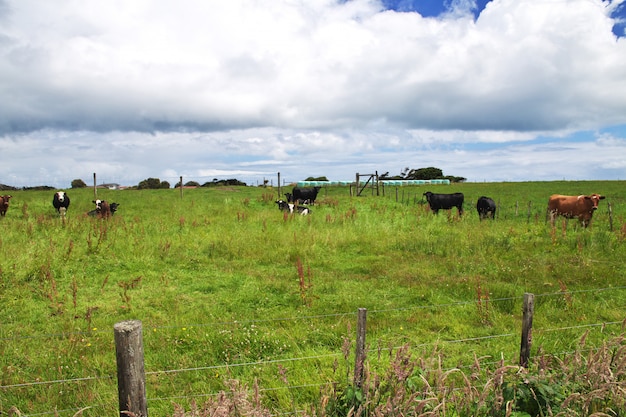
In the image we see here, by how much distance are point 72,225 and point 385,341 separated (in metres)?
11.7

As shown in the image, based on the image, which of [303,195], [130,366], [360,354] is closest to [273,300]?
[360,354]

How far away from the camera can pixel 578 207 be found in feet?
55.3

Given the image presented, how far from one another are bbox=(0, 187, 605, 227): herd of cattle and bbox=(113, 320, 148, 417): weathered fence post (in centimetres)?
1385

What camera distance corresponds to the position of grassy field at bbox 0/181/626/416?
15.3ft

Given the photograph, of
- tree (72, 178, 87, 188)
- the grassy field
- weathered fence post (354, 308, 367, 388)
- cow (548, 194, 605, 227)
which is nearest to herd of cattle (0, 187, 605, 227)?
cow (548, 194, 605, 227)

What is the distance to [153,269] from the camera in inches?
385

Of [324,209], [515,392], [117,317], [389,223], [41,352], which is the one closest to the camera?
[515,392]

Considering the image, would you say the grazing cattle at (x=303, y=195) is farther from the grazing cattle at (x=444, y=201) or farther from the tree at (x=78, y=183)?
the tree at (x=78, y=183)

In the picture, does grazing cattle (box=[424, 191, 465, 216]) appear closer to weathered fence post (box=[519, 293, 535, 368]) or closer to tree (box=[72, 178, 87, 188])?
weathered fence post (box=[519, 293, 535, 368])

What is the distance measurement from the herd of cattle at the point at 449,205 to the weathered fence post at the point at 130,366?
13845mm

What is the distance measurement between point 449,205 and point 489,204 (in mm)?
2819

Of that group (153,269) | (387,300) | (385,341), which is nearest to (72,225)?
(153,269)

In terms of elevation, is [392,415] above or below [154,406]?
above

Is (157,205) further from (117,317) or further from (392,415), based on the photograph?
(392,415)
